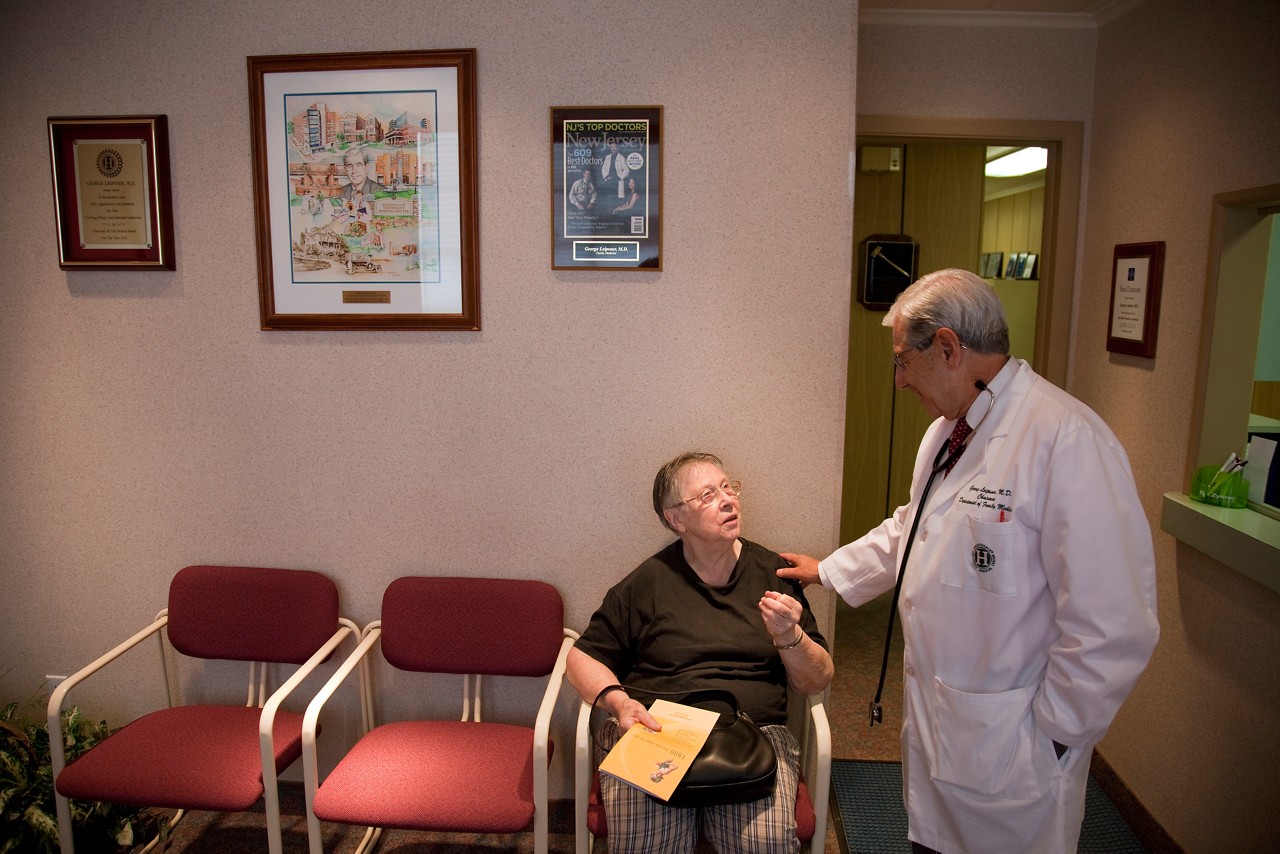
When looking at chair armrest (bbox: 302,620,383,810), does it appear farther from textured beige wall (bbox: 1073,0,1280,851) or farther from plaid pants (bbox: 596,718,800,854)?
textured beige wall (bbox: 1073,0,1280,851)

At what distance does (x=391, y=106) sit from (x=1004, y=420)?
1868mm

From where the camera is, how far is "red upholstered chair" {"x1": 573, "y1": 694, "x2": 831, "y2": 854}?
1.96 meters

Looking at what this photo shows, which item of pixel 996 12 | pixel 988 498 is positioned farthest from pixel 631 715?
pixel 996 12

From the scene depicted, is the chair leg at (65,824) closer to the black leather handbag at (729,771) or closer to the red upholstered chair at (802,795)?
the red upholstered chair at (802,795)

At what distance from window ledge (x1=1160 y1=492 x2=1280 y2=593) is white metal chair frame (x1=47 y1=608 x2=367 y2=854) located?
2465 millimetres

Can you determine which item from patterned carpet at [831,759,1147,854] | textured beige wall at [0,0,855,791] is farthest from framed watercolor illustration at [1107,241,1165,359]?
patterned carpet at [831,759,1147,854]

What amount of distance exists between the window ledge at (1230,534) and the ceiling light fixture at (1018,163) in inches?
120

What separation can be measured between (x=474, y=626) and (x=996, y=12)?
2.85 metres

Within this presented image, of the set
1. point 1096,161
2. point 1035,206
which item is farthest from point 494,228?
point 1035,206

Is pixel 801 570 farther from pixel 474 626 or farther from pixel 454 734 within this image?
pixel 454 734

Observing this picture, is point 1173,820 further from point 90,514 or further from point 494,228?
point 90,514

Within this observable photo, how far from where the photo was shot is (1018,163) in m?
5.11

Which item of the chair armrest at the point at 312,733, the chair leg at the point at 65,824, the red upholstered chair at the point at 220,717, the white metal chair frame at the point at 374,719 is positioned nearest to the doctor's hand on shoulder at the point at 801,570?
the white metal chair frame at the point at 374,719

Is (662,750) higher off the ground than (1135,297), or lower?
lower
